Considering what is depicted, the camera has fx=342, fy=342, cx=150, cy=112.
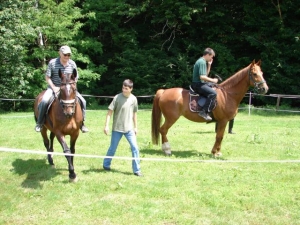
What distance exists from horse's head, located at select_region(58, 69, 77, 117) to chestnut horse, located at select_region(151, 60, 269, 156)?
340cm

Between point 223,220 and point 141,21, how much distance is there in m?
25.3

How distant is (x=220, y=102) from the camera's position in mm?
8883

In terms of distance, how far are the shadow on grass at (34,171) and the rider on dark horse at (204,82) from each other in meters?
3.97

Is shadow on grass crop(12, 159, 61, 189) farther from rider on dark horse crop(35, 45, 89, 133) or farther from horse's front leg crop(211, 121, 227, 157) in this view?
horse's front leg crop(211, 121, 227, 157)

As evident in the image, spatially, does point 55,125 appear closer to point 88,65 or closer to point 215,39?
point 88,65

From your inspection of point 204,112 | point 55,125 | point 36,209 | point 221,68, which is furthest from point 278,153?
Answer: point 221,68

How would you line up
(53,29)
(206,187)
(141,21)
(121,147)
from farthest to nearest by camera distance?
1. (141,21)
2. (53,29)
3. (121,147)
4. (206,187)

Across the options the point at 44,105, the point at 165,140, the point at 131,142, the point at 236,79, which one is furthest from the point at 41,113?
the point at 236,79

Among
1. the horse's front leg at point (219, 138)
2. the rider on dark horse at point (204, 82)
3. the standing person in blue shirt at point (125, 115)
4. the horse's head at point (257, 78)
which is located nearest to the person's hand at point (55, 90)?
the standing person in blue shirt at point (125, 115)

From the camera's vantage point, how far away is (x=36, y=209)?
17.6 feet

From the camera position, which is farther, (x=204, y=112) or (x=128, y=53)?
(x=128, y=53)

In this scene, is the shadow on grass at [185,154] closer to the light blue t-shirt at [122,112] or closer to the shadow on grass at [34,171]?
the light blue t-shirt at [122,112]

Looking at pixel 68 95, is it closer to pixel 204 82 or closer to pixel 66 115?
pixel 66 115

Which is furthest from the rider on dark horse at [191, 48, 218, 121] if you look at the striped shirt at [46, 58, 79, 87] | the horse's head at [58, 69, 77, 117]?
the horse's head at [58, 69, 77, 117]
